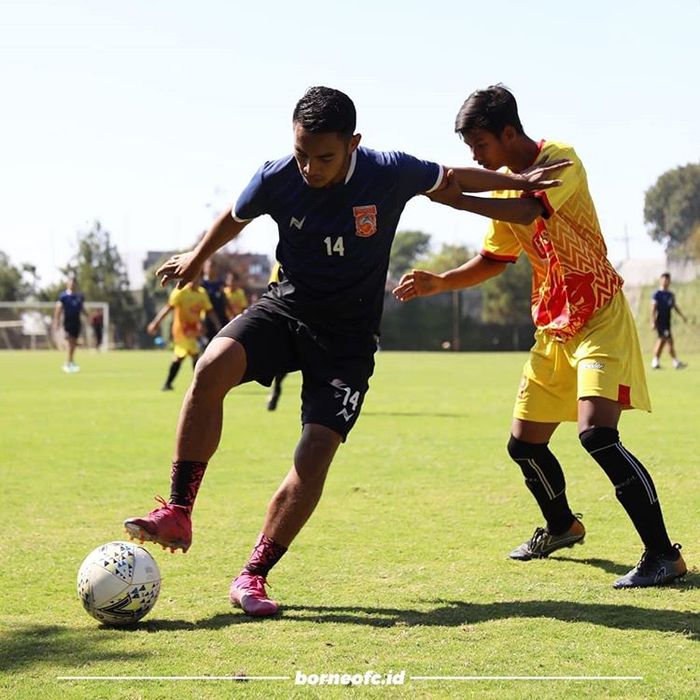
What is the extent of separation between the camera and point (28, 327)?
60938 millimetres

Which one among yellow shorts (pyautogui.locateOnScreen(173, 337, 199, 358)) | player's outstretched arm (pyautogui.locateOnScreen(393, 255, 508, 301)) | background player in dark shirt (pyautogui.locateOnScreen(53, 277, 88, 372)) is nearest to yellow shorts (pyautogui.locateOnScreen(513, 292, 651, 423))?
player's outstretched arm (pyautogui.locateOnScreen(393, 255, 508, 301))

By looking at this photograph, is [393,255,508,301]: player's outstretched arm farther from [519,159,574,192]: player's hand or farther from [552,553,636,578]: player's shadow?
[552,553,636,578]: player's shadow

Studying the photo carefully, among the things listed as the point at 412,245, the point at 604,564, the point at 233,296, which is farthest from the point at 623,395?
the point at 412,245

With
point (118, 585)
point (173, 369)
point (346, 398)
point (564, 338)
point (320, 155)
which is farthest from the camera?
point (173, 369)

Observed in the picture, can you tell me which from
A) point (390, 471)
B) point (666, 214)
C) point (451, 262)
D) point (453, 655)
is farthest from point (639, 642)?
point (451, 262)

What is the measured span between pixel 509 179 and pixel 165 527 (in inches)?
87.3

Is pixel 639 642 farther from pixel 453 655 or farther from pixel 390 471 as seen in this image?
pixel 390 471

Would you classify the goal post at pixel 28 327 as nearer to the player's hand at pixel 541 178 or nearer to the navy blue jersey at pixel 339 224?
the navy blue jersey at pixel 339 224

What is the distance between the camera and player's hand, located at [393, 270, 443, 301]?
6477 millimetres

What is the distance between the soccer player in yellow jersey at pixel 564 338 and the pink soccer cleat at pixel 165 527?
1.86 m

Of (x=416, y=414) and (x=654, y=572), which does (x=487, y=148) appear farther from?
(x=416, y=414)

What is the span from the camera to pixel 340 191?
17.2 ft

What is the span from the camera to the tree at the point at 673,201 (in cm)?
7438

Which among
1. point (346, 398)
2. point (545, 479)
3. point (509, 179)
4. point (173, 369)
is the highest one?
point (509, 179)
